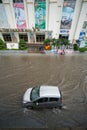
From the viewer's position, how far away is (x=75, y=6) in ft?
78.0

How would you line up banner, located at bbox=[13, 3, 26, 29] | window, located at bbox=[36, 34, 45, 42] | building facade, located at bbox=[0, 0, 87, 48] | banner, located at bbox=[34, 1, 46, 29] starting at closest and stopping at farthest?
1. building facade, located at bbox=[0, 0, 87, 48]
2. banner, located at bbox=[34, 1, 46, 29]
3. banner, located at bbox=[13, 3, 26, 29]
4. window, located at bbox=[36, 34, 45, 42]

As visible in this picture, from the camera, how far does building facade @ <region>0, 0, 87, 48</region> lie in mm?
23688

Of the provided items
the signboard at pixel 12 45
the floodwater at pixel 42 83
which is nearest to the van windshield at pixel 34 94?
the floodwater at pixel 42 83

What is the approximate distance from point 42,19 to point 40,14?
116 centimetres

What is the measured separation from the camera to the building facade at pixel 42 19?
2369 cm

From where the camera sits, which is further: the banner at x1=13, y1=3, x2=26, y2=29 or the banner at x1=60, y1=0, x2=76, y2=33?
the banner at x1=13, y1=3, x2=26, y2=29

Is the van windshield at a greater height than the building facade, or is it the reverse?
the building facade

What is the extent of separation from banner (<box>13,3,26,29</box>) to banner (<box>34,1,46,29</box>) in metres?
3.02

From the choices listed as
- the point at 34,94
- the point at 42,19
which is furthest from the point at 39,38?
the point at 34,94

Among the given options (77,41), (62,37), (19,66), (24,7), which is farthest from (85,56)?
(24,7)

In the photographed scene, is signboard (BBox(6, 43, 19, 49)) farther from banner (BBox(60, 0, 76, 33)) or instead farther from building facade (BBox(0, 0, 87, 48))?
banner (BBox(60, 0, 76, 33))

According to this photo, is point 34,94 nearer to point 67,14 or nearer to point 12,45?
point 12,45

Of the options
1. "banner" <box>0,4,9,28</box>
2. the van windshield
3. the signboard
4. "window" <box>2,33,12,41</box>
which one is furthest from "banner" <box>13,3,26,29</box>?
the van windshield

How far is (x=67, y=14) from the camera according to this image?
969 inches
